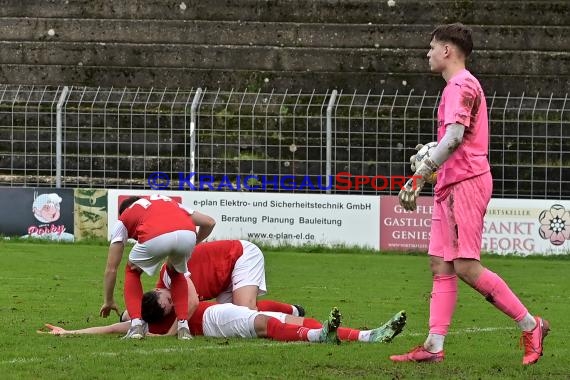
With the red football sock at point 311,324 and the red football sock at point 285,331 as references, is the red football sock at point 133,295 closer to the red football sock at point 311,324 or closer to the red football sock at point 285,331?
the red football sock at point 285,331

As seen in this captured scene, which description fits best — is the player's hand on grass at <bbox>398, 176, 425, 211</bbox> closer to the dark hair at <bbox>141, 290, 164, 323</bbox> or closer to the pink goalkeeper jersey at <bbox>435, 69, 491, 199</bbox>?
the pink goalkeeper jersey at <bbox>435, 69, 491, 199</bbox>

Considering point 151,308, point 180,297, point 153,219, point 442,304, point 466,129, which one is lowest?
point 151,308

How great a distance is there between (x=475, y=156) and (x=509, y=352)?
1.84 meters

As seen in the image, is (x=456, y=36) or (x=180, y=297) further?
(x=180, y=297)

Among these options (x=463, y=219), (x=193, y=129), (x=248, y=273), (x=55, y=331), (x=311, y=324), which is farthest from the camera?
(x=193, y=129)

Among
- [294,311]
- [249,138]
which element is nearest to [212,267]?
[294,311]

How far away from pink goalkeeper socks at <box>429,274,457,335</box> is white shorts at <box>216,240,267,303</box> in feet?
8.53

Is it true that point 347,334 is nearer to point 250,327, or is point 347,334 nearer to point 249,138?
point 250,327

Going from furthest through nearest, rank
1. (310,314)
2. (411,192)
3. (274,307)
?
(310,314), (274,307), (411,192)

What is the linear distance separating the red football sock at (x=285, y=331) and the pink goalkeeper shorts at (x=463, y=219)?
5.83 feet

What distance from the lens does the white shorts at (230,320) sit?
10.2m

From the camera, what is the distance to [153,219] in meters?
10.4

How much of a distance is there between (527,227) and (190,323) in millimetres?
12243

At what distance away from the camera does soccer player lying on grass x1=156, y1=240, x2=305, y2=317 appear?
1088 cm
